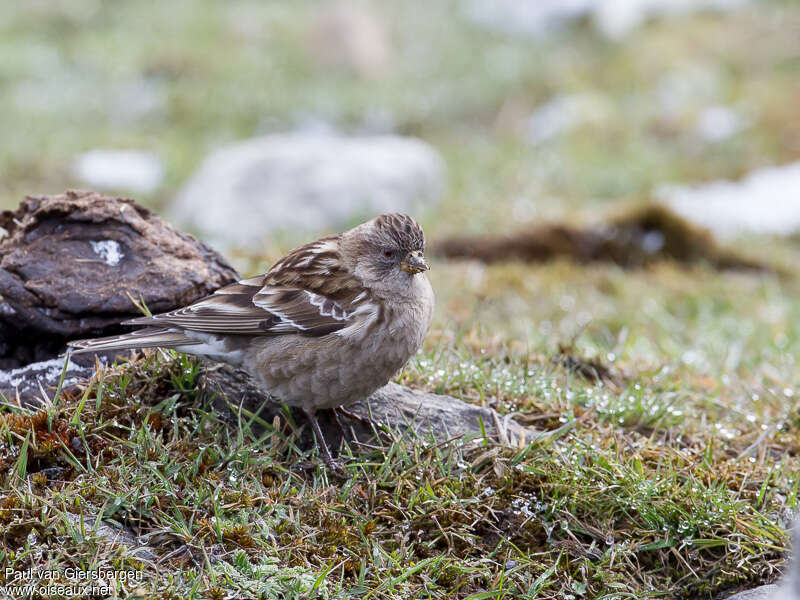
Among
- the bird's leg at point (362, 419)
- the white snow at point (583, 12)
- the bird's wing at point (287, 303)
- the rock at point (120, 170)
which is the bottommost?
the rock at point (120, 170)

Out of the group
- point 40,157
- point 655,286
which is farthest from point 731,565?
point 40,157

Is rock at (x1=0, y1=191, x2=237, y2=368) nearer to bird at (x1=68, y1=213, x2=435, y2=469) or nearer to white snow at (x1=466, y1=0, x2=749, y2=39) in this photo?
bird at (x1=68, y1=213, x2=435, y2=469)

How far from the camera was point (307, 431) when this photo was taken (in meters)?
4.53

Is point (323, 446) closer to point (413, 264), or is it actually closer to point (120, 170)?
point (413, 264)

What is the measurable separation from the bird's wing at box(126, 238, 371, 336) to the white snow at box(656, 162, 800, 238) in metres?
7.34

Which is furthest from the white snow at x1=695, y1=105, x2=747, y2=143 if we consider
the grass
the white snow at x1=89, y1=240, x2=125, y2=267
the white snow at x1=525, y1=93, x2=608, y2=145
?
the white snow at x1=89, y1=240, x2=125, y2=267

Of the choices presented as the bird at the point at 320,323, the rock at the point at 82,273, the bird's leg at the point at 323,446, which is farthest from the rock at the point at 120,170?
the bird's leg at the point at 323,446

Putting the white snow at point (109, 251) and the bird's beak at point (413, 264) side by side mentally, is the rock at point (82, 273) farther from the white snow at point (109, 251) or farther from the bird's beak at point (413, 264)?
the bird's beak at point (413, 264)

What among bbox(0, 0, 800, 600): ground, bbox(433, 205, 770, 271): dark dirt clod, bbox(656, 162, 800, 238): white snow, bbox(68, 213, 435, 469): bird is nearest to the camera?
bbox(0, 0, 800, 600): ground

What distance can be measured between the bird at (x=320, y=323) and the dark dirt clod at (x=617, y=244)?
5.14 metres

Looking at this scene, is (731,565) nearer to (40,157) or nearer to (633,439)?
(633,439)

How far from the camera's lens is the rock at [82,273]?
15.3ft

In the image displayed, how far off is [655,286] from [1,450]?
21.5 ft

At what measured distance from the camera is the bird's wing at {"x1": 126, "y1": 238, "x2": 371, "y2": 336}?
443 cm
